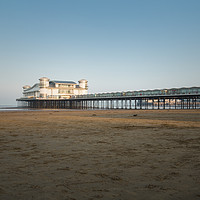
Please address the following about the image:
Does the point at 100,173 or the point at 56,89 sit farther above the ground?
the point at 56,89

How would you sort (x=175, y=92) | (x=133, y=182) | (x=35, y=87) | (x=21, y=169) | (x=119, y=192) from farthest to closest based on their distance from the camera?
(x=35, y=87) → (x=175, y=92) → (x=21, y=169) → (x=133, y=182) → (x=119, y=192)

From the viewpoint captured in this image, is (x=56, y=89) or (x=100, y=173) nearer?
(x=100, y=173)

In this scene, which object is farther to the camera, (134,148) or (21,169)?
(134,148)

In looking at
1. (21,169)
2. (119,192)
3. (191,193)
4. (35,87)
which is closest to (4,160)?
(21,169)

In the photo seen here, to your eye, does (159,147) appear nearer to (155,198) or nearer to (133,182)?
(133,182)

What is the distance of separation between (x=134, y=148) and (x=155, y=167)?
6.58ft

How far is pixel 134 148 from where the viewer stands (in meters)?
6.61

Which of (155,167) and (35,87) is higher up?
(35,87)

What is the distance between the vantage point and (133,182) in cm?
372

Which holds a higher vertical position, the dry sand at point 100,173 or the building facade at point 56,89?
the building facade at point 56,89

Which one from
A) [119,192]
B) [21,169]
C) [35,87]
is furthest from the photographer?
[35,87]

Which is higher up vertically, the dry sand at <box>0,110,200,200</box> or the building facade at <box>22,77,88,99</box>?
the building facade at <box>22,77,88,99</box>

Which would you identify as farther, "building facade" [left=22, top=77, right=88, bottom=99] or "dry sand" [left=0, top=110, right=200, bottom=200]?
"building facade" [left=22, top=77, right=88, bottom=99]

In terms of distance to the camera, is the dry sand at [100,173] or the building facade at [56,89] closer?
the dry sand at [100,173]
